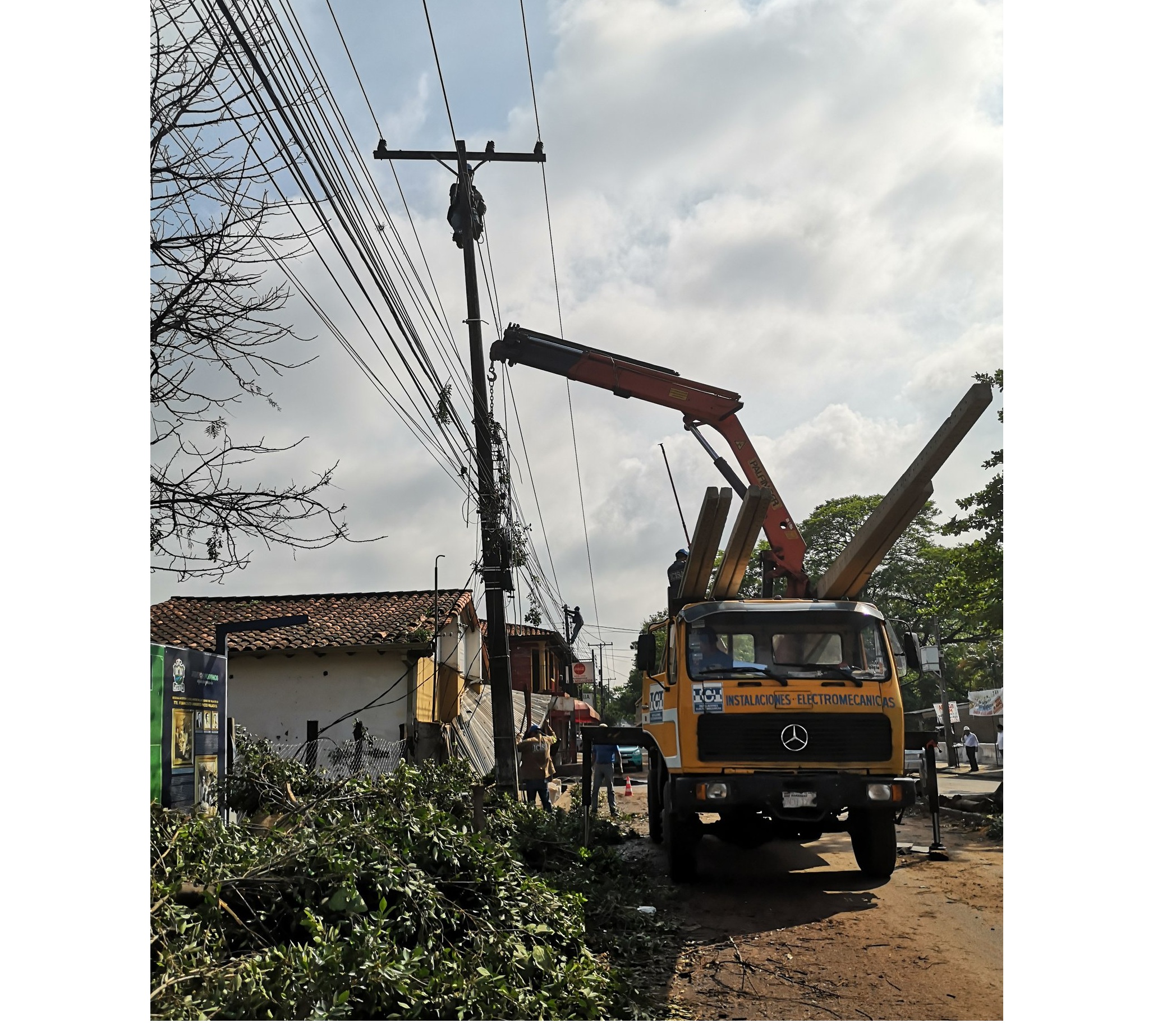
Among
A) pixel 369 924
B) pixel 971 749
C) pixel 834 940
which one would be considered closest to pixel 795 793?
pixel 834 940

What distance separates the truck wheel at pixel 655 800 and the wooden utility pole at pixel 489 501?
2.36 metres

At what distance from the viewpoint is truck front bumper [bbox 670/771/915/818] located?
8.88 m

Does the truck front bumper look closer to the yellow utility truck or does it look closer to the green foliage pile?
the yellow utility truck

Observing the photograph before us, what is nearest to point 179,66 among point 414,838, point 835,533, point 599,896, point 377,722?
point 414,838

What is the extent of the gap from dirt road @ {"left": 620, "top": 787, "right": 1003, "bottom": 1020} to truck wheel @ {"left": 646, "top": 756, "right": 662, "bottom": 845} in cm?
58

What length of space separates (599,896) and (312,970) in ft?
13.0

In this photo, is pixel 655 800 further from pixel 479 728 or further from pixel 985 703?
pixel 985 703

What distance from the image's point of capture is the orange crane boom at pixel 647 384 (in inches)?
534

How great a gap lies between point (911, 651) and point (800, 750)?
196cm

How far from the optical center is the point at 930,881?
9.67 metres

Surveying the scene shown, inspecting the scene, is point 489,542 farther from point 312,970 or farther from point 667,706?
point 312,970

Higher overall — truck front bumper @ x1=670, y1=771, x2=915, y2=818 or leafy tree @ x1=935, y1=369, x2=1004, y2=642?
leafy tree @ x1=935, y1=369, x2=1004, y2=642

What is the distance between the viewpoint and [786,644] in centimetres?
972

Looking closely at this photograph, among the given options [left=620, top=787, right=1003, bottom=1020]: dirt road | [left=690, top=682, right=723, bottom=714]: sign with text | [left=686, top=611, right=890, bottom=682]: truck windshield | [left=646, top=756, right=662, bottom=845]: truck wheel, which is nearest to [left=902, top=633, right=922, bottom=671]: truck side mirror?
[left=686, top=611, right=890, bottom=682]: truck windshield
